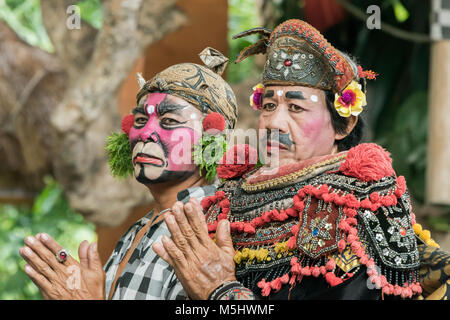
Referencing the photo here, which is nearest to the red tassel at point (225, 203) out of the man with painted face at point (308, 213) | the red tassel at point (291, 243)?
the man with painted face at point (308, 213)

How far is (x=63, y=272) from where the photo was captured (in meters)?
2.79

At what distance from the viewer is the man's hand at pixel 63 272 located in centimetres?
277

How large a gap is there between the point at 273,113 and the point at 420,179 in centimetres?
447

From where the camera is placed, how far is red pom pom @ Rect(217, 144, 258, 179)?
9.98 ft

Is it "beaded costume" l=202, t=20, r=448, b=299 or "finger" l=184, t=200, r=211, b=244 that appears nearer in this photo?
"beaded costume" l=202, t=20, r=448, b=299

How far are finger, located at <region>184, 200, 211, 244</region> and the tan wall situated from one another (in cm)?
298

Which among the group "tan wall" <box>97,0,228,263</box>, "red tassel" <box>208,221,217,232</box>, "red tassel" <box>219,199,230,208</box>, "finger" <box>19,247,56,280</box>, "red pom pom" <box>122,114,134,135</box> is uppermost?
"tan wall" <box>97,0,228,263</box>

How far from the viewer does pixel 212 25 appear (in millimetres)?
5621

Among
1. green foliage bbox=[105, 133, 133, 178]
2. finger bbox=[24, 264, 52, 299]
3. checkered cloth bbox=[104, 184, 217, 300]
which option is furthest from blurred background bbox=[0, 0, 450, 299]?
finger bbox=[24, 264, 52, 299]

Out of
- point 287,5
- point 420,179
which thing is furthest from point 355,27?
point 420,179

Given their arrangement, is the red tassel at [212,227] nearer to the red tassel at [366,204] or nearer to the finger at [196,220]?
the finger at [196,220]

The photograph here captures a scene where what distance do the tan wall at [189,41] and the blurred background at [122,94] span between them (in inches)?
0.4

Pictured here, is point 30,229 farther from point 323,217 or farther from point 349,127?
point 323,217

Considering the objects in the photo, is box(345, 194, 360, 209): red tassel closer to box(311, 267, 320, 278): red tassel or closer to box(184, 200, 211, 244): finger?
box(311, 267, 320, 278): red tassel
